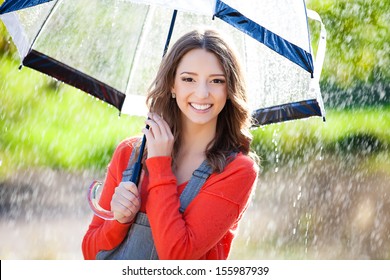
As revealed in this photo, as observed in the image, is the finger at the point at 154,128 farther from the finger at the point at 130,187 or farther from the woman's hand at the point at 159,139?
the finger at the point at 130,187

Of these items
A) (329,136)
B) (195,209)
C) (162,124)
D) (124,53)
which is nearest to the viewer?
(195,209)

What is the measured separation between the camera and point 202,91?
93.0 inches

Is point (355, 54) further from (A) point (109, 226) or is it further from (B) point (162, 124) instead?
(A) point (109, 226)

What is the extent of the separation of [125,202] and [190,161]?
263mm

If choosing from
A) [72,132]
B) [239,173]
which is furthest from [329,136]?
[239,173]

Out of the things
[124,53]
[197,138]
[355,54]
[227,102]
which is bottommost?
[197,138]

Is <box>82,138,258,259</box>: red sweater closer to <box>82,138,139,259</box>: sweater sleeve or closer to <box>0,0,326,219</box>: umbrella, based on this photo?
<box>82,138,139,259</box>: sweater sleeve

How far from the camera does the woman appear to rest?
7.50 feet

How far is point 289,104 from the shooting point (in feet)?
9.08

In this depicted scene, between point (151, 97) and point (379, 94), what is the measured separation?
6.01m

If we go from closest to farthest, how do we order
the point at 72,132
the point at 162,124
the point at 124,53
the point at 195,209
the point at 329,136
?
the point at 195,209 → the point at 162,124 → the point at 124,53 → the point at 72,132 → the point at 329,136

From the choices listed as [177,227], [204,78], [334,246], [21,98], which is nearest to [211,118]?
[204,78]

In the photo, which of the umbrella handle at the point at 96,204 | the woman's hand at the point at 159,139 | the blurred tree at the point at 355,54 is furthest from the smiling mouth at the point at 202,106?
the blurred tree at the point at 355,54

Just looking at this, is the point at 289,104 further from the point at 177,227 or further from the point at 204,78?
the point at 177,227
